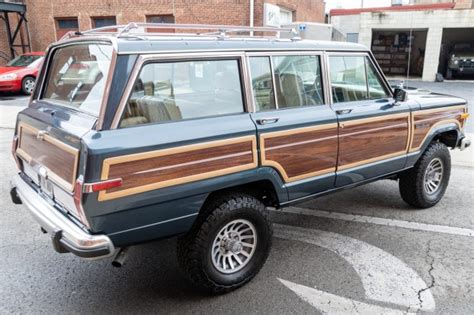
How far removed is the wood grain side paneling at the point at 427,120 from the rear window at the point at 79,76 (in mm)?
3171

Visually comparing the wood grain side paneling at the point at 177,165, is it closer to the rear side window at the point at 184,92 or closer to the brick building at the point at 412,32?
the rear side window at the point at 184,92

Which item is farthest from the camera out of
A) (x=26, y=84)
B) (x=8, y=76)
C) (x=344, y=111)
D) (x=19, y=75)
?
(x=26, y=84)

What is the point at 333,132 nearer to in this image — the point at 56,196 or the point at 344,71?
the point at 344,71

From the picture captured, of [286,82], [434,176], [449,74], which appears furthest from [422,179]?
[449,74]

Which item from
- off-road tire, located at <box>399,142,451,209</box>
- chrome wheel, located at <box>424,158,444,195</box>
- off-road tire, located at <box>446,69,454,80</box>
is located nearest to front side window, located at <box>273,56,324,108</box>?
off-road tire, located at <box>399,142,451,209</box>

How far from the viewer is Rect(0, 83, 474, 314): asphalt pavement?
3.05m

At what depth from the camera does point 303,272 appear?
3477 mm

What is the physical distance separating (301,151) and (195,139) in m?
1.03

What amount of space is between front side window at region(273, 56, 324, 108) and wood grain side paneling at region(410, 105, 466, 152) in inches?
52.2

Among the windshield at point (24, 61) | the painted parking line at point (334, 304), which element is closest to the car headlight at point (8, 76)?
the windshield at point (24, 61)

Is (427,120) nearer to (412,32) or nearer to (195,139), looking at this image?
(195,139)

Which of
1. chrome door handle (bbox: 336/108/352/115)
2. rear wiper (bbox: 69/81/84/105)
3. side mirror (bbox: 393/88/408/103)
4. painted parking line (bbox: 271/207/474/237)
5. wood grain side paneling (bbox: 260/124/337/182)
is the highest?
rear wiper (bbox: 69/81/84/105)

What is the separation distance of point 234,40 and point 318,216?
7.60ft

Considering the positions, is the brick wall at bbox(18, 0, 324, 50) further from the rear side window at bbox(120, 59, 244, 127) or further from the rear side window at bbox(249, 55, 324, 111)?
the rear side window at bbox(120, 59, 244, 127)
